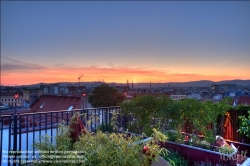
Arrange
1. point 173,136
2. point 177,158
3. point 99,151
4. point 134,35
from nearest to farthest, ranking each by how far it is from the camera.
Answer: point 99,151, point 177,158, point 173,136, point 134,35

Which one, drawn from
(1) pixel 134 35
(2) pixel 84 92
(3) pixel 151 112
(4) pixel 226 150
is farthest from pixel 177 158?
(2) pixel 84 92

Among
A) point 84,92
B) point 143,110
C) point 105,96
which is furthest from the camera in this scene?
point 105,96

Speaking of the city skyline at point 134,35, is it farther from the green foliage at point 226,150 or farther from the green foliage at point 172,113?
the green foliage at point 226,150

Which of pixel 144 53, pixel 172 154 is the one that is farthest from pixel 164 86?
pixel 172 154

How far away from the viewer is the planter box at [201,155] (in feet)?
11.1

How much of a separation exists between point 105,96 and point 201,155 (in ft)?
39.2

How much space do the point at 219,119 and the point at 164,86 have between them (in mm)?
4735

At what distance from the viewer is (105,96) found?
15.3 meters

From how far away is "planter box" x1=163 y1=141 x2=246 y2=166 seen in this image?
3379mm

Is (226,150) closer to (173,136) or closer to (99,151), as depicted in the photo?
(173,136)

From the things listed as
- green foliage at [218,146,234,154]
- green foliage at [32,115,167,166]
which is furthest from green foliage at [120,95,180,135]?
green foliage at [32,115,167,166]

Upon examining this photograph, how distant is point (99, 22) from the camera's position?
6.43 metres

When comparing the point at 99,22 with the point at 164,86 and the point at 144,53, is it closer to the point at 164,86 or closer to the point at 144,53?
the point at 144,53

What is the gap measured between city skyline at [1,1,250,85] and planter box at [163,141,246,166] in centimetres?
333
